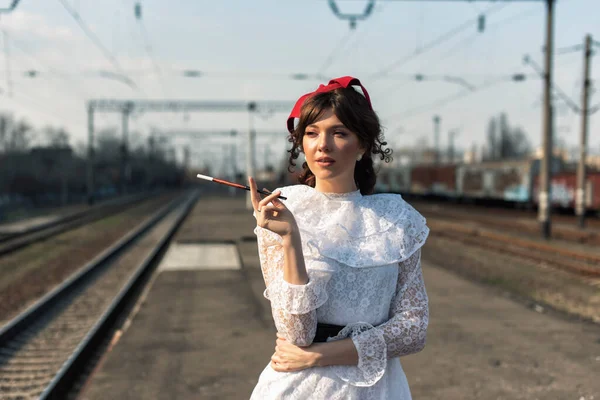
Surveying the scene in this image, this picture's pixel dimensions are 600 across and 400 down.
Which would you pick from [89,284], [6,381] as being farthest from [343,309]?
[89,284]

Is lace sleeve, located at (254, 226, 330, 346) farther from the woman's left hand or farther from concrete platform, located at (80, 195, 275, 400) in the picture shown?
concrete platform, located at (80, 195, 275, 400)

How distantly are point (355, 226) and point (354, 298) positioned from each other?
0.24 m

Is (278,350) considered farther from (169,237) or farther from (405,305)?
(169,237)

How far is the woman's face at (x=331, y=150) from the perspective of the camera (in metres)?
2.04

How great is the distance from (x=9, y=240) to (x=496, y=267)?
13.8 m

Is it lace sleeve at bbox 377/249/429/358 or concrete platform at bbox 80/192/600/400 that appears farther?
concrete platform at bbox 80/192/600/400

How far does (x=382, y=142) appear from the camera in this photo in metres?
2.22

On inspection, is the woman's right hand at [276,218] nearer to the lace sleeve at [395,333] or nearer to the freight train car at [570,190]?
the lace sleeve at [395,333]

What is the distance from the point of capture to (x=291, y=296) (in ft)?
6.11

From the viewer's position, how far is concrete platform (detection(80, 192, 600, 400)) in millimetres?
5180

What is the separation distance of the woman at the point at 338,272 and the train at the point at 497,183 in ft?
76.9

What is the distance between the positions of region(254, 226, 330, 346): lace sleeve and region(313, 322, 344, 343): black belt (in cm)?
5

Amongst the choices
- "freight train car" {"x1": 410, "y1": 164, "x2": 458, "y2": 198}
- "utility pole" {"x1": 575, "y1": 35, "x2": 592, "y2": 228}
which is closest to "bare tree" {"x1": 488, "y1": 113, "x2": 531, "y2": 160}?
"freight train car" {"x1": 410, "y1": 164, "x2": 458, "y2": 198}

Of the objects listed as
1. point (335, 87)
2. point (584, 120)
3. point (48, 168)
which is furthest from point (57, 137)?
point (335, 87)
